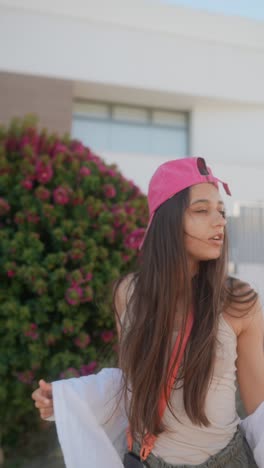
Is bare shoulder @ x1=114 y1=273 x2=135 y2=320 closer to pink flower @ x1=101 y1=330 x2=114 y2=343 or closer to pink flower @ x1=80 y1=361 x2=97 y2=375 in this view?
pink flower @ x1=80 y1=361 x2=97 y2=375

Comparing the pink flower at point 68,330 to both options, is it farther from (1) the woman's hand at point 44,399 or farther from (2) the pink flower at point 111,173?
(1) the woman's hand at point 44,399

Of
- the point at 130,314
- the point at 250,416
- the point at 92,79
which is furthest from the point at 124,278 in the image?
the point at 92,79

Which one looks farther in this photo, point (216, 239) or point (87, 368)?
point (87, 368)

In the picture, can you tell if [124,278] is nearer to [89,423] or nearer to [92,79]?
[89,423]

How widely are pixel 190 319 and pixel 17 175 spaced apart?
2202 millimetres

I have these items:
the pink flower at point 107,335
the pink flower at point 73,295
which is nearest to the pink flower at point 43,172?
the pink flower at point 73,295

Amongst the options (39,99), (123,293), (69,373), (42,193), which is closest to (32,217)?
(42,193)

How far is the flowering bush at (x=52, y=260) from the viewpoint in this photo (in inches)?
125

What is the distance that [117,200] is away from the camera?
3.74 meters

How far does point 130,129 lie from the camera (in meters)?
10.1

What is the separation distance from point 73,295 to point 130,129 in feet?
24.4

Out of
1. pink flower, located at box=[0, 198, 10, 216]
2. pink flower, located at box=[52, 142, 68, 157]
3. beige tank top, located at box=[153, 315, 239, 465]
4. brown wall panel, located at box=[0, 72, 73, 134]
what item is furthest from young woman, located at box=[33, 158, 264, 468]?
brown wall panel, located at box=[0, 72, 73, 134]

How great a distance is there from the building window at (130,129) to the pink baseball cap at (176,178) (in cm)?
803

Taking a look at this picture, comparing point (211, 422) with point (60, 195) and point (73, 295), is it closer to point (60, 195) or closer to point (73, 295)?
point (73, 295)
